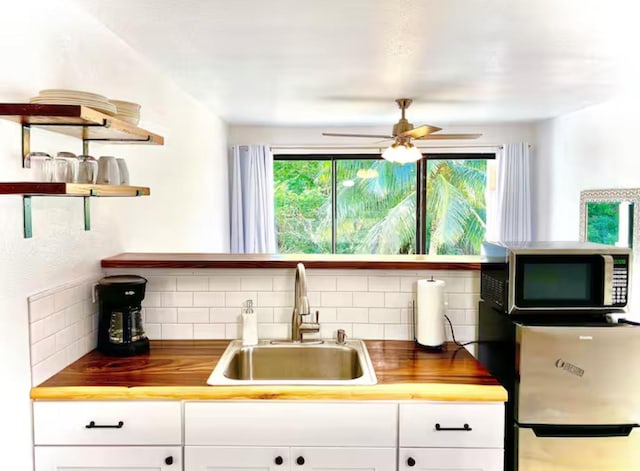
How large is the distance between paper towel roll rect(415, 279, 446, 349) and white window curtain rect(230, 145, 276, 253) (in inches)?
154

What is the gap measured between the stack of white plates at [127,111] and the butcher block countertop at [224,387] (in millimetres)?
905

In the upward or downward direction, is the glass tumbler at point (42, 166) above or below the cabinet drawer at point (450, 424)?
above

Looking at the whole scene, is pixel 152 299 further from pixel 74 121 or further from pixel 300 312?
pixel 74 121

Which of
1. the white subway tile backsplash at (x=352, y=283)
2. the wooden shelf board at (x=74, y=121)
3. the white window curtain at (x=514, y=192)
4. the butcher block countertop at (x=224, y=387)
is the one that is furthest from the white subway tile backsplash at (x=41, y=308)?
the white window curtain at (x=514, y=192)

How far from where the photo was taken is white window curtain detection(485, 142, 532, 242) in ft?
18.8

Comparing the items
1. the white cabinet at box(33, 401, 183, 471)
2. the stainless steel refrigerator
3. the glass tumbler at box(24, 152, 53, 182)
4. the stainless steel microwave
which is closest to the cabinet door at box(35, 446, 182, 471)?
the white cabinet at box(33, 401, 183, 471)

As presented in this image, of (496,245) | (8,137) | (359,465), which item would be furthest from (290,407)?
(8,137)

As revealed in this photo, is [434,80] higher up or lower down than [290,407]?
higher up

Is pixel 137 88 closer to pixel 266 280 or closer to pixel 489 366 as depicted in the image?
pixel 266 280

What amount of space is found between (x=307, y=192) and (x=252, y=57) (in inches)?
125

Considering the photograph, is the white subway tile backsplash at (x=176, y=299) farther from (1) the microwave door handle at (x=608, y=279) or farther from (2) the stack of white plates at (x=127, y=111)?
(1) the microwave door handle at (x=608, y=279)

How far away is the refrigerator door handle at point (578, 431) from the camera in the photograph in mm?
1659

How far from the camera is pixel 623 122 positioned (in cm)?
403

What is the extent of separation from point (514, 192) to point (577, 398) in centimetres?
444
